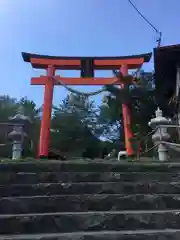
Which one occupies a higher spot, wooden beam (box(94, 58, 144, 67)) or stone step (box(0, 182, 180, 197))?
wooden beam (box(94, 58, 144, 67))

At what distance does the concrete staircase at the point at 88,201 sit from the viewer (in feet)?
8.62

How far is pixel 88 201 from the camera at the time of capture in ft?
10.2

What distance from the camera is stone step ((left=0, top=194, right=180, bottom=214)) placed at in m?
3.00

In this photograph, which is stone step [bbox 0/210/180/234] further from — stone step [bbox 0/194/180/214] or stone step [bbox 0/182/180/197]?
stone step [bbox 0/182/180/197]

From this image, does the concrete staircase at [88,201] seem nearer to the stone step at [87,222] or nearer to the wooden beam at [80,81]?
the stone step at [87,222]

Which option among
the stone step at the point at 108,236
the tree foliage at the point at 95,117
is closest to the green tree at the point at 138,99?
the tree foliage at the point at 95,117

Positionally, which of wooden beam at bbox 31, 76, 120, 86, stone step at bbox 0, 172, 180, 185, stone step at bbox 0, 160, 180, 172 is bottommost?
stone step at bbox 0, 172, 180, 185

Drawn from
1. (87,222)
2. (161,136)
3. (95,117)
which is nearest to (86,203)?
(87,222)

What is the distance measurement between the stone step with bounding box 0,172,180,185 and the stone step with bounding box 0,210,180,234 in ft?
3.28

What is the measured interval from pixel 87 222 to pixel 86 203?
0.39 meters

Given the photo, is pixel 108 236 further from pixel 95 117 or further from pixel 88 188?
pixel 95 117

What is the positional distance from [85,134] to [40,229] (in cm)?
1602

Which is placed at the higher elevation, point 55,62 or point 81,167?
point 55,62

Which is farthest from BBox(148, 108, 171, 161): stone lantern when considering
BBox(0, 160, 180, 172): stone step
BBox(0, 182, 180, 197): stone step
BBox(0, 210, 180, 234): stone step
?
BBox(0, 210, 180, 234): stone step
